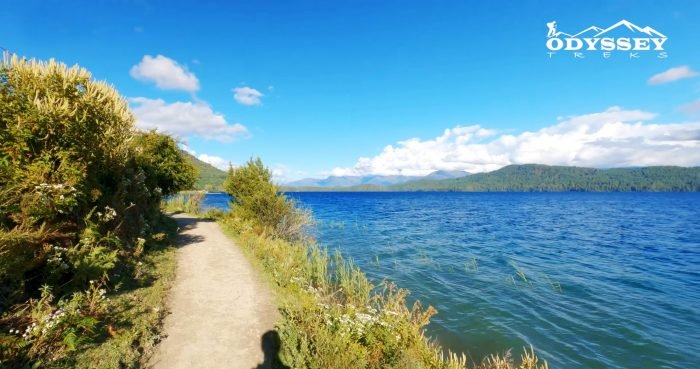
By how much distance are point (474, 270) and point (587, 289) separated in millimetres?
6136

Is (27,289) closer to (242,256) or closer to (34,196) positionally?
(34,196)

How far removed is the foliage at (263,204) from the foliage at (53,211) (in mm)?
12660

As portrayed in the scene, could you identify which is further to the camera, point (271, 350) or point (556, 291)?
point (556, 291)

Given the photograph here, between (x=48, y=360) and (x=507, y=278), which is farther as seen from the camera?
(x=507, y=278)

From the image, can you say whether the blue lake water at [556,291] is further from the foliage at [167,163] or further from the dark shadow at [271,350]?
the foliage at [167,163]

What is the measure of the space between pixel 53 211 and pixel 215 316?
5.39 meters

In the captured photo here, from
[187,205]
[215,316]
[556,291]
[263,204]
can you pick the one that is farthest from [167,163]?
[556,291]

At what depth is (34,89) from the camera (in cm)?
947

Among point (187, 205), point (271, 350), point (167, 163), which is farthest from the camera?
point (187, 205)

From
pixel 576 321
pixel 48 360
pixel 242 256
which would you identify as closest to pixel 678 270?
pixel 576 321

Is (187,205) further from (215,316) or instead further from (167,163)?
(215,316)

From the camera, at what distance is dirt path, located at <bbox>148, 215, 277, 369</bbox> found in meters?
7.54

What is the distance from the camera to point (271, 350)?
8.11 metres

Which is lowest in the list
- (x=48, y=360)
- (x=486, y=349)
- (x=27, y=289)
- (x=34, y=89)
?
(x=486, y=349)
